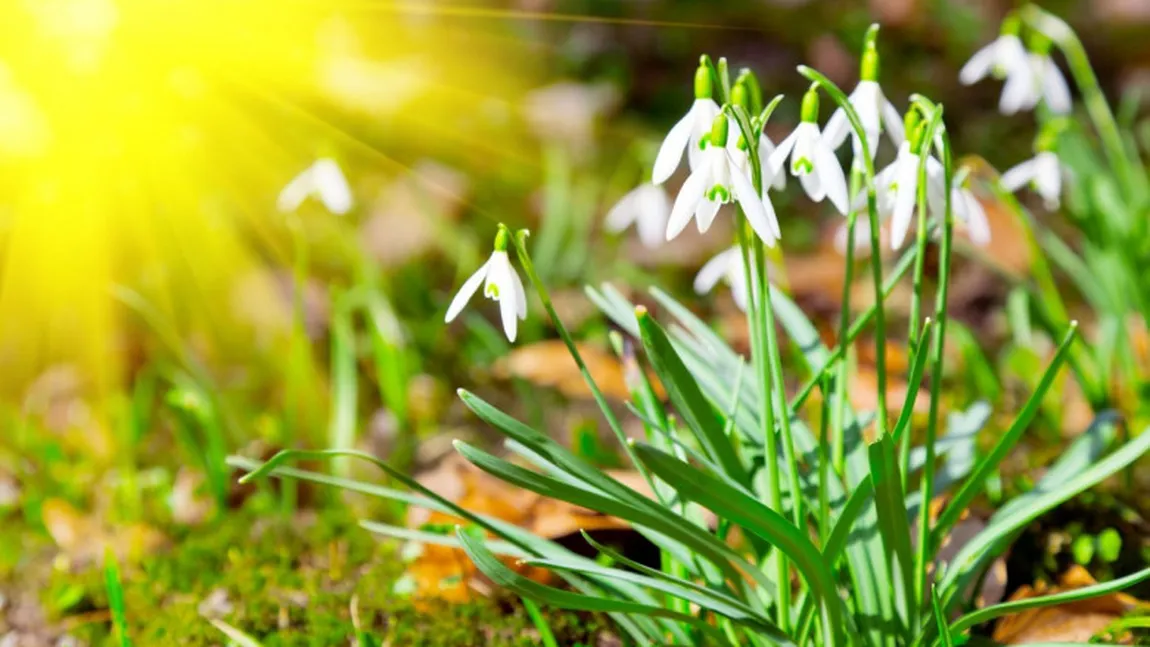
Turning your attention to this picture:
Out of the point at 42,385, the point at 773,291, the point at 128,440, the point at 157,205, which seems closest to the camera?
the point at 773,291

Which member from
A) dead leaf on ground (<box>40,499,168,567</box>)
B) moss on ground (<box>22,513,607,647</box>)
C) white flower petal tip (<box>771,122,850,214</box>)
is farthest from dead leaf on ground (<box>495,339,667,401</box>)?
white flower petal tip (<box>771,122,850,214</box>)

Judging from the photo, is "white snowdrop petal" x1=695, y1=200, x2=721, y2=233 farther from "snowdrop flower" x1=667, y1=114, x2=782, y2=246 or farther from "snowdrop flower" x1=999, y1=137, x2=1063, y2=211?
"snowdrop flower" x1=999, y1=137, x2=1063, y2=211

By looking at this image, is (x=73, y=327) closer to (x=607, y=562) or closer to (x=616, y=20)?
(x=607, y=562)

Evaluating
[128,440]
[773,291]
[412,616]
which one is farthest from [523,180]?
[412,616]

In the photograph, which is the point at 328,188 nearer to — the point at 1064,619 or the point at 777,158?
the point at 777,158

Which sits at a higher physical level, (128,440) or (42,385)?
(128,440)

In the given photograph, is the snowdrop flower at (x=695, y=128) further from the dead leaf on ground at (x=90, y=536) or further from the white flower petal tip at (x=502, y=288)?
the dead leaf on ground at (x=90, y=536)

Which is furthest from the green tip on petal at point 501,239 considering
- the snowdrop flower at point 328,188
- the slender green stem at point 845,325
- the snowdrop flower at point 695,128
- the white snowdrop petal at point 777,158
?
the snowdrop flower at point 328,188
